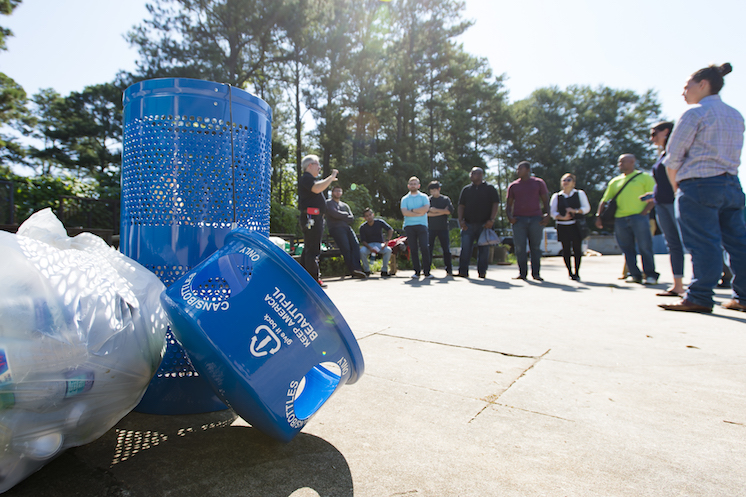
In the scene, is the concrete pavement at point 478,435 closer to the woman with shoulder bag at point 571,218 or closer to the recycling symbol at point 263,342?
the recycling symbol at point 263,342

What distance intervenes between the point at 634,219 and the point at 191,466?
6972mm

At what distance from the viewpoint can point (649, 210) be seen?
6.35m

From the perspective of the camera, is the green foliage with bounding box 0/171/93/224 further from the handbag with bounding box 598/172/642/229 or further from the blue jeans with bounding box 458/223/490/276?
the handbag with bounding box 598/172/642/229

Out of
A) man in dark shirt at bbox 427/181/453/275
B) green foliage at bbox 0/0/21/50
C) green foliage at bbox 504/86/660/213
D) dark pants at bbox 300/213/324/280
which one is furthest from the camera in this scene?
green foliage at bbox 504/86/660/213

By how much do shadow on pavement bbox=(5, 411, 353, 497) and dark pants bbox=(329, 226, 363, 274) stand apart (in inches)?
240

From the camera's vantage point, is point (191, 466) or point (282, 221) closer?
point (191, 466)

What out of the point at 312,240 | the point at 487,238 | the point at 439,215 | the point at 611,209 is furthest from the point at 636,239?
the point at 312,240

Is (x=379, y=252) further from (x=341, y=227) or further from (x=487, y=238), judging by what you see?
(x=487, y=238)

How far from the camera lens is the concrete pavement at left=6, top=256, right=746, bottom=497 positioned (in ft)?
3.90

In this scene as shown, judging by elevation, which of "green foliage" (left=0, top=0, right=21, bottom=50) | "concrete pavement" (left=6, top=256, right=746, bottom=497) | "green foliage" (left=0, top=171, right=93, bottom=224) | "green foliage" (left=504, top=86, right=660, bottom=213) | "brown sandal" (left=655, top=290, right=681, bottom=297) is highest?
"green foliage" (left=504, top=86, right=660, bottom=213)

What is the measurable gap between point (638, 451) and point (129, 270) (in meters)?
1.82

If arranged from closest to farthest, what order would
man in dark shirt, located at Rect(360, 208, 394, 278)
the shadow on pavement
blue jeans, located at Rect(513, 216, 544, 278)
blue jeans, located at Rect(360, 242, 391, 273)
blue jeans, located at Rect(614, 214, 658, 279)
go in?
the shadow on pavement, blue jeans, located at Rect(614, 214, 658, 279), blue jeans, located at Rect(513, 216, 544, 278), blue jeans, located at Rect(360, 242, 391, 273), man in dark shirt, located at Rect(360, 208, 394, 278)

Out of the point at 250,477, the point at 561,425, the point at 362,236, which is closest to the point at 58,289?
the point at 250,477

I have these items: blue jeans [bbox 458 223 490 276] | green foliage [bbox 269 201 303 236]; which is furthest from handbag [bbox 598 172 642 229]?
green foliage [bbox 269 201 303 236]
